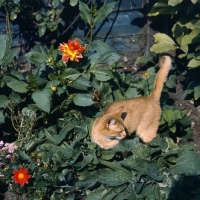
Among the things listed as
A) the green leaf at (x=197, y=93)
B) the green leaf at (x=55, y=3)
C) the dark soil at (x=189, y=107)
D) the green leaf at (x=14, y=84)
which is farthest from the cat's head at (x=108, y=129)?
the green leaf at (x=55, y=3)

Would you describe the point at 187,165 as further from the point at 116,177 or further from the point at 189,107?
the point at 189,107

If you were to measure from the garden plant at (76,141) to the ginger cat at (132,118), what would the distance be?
12 cm

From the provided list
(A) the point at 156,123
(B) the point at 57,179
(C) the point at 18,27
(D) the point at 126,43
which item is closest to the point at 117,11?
(D) the point at 126,43

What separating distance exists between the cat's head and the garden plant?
109 millimetres

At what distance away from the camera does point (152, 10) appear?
5883 mm

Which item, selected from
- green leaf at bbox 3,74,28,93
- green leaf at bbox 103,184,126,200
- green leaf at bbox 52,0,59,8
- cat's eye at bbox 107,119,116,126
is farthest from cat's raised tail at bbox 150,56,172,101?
green leaf at bbox 52,0,59,8

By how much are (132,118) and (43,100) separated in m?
0.93

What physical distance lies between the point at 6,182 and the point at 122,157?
1.19 metres

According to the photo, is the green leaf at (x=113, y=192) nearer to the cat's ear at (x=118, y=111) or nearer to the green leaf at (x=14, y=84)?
the cat's ear at (x=118, y=111)

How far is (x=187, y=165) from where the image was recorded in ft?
14.8

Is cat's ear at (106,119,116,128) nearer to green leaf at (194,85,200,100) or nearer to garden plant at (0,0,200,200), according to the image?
garden plant at (0,0,200,200)

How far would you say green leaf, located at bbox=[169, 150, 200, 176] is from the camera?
444 cm

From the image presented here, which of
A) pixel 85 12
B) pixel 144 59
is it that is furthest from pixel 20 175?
pixel 144 59

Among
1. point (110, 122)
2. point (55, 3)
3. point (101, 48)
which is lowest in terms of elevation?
point (110, 122)
